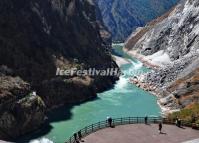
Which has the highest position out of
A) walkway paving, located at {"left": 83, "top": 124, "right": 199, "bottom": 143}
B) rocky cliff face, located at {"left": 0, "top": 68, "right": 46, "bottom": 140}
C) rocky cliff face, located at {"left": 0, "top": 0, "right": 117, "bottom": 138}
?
rocky cliff face, located at {"left": 0, "top": 0, "right": 117, "bottom": 138}

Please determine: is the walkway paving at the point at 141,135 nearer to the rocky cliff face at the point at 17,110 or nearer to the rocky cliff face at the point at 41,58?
the rocky cliff face at the point at 17,110

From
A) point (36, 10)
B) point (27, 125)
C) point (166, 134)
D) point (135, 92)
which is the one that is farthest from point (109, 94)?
point (166, 134)

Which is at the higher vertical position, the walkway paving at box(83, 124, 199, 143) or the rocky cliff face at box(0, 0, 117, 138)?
the rocky cliff face at box(0, 0, 117, 138)

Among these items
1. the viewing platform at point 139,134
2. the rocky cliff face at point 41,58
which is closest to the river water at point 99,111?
the rocky cliff face at point 41,58

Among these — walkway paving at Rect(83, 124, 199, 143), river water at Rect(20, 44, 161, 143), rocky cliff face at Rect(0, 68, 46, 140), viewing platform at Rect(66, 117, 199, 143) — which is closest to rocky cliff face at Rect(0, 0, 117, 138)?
rocky cliff face at Rect(0, 68, 46, 140)

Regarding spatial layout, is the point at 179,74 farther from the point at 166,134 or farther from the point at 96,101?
the point at 166,134

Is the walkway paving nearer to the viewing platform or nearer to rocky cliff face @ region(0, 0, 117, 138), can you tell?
the viewing platform

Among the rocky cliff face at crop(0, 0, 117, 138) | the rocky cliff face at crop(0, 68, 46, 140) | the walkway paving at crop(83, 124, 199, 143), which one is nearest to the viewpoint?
the walkway paving at crop(83, 124, 199, 143)
